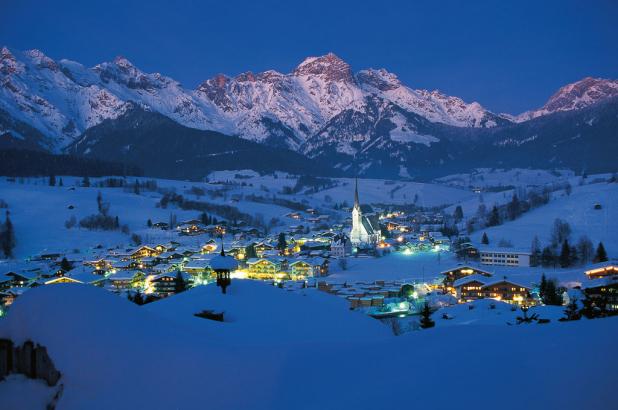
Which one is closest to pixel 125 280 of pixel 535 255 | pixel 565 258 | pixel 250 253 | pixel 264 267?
pixel 264 267

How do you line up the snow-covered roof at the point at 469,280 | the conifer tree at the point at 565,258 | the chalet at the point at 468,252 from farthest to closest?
the chalet at the point at 468,252
the conifer tree at the point at 565,258
the snow-covered roof at the point at 469,280

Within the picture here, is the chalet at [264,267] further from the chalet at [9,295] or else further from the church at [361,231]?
the church at [361,231]

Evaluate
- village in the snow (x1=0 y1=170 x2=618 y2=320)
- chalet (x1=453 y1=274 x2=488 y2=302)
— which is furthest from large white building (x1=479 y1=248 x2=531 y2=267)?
chalet (x1=453 y1=274 x2=488 y2=302)

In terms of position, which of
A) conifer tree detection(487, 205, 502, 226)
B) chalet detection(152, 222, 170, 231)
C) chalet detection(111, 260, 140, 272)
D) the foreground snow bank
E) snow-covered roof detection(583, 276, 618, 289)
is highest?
the foreground snow bank

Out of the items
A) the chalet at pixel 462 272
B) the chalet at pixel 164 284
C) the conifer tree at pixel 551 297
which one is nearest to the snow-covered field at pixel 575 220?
the chalet at pixel 462 272

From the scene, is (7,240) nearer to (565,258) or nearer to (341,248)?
(341,248)

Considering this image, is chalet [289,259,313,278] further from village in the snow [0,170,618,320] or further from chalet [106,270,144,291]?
chalet [106,270,144,291]

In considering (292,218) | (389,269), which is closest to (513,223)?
(389,269)
